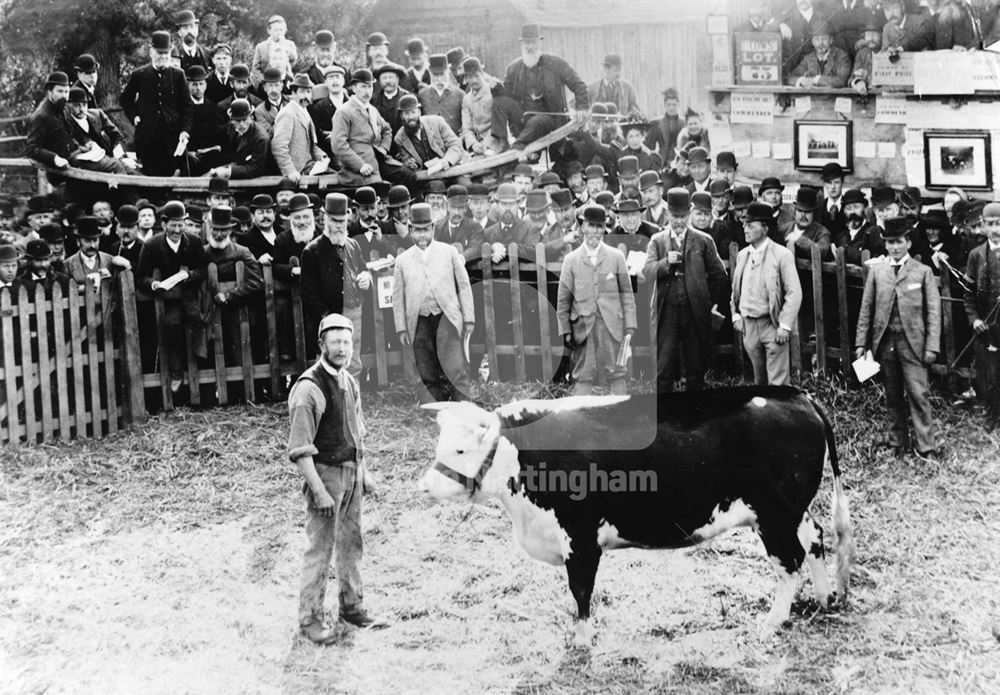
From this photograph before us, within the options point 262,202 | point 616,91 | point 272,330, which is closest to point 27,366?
point 272,330

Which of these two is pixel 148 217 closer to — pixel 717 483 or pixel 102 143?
pixel 102 143

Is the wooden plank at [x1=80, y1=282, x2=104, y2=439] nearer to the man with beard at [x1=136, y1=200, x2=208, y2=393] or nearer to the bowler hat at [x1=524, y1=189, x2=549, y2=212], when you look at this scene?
the man with beard at [x1=136, y1=200, x2=208, y2=393]

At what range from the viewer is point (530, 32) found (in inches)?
417

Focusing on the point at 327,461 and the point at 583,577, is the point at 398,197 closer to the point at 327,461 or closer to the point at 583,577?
the point at 327,461

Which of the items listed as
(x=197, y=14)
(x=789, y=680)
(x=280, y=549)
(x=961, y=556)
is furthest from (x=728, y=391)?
(x=197, y=14)

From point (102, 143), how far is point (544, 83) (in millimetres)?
4914

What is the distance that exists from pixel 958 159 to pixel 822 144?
164 cm

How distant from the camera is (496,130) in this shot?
11289mm

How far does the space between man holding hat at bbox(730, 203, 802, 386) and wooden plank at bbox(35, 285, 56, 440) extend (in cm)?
596

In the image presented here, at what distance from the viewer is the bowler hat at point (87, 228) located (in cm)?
918

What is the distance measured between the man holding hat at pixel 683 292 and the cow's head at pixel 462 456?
3.64m

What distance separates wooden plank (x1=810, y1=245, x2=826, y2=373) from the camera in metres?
8.89

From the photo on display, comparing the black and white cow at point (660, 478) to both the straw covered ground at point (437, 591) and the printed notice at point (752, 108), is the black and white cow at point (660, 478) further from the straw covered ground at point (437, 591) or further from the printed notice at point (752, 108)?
the printed notice at point (752, 108)

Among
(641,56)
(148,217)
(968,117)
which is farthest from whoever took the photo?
(641,56)
